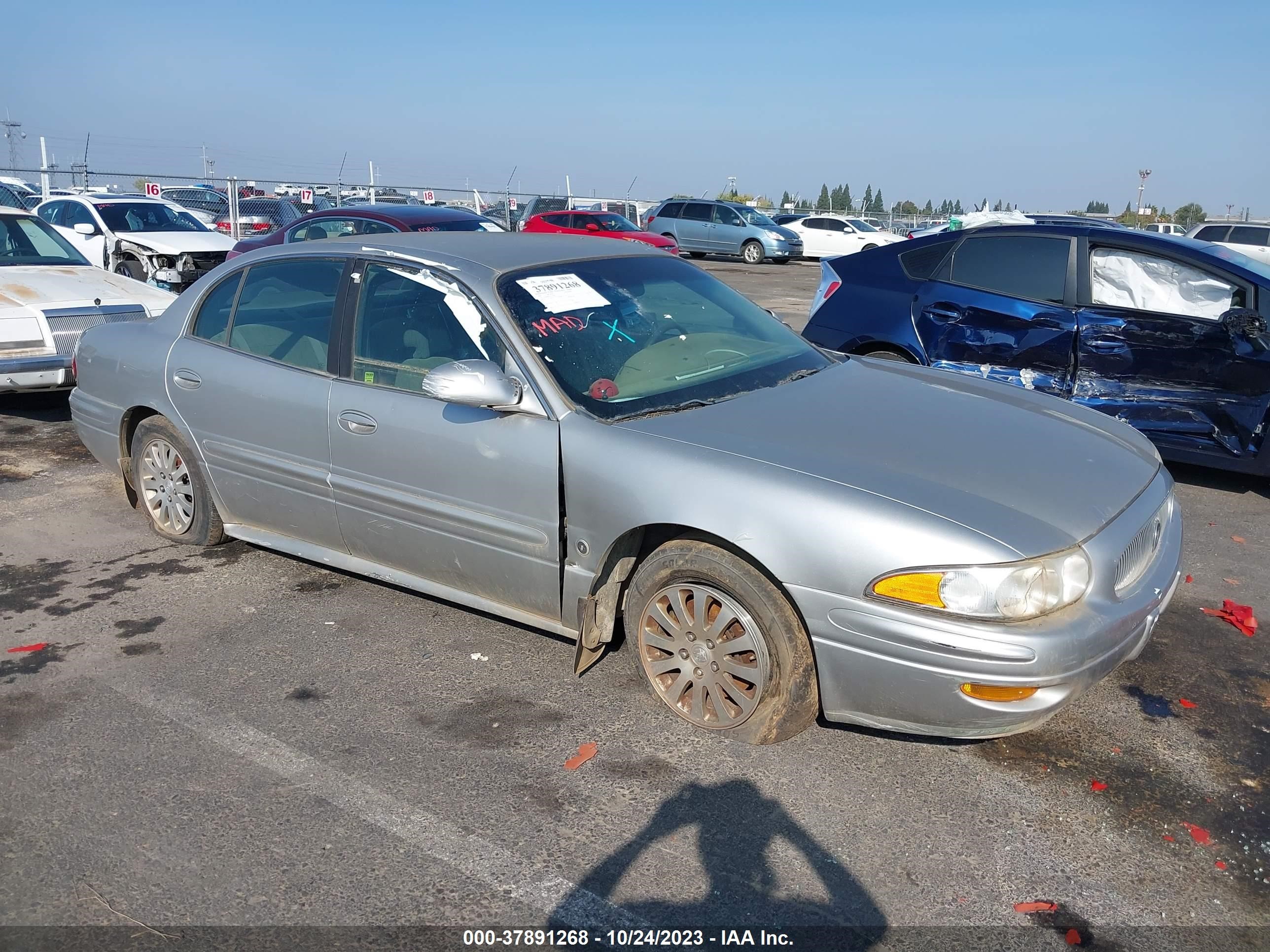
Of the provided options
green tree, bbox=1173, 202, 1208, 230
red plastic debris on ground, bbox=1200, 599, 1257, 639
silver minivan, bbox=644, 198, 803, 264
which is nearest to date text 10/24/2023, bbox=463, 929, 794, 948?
red plastic debris on ground, bbox=1200, 599, 1257, 639

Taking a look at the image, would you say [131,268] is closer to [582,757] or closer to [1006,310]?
[1006,310]

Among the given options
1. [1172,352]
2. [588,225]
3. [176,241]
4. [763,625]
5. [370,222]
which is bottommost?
[763,625]

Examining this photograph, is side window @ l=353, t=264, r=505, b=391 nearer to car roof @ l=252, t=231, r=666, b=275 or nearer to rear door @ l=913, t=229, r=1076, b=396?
car roof @ l=252, t=231, r=666, b=275

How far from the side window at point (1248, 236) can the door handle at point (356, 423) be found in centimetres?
2277

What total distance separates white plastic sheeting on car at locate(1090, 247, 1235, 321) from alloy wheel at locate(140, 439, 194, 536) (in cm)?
535

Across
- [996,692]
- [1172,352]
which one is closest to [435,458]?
[996,692]

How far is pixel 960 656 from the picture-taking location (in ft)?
Result: 9.47

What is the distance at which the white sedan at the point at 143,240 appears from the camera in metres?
14.1

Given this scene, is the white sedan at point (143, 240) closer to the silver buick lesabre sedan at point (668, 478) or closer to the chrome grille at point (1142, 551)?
the silver buick lesabre sedan at point (668, 478)

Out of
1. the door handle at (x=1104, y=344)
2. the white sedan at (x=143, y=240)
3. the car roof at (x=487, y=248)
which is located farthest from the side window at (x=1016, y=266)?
the white sedan at (x=143, y=240)

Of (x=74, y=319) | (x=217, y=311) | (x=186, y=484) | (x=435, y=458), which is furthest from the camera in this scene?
(x=74, y=319)

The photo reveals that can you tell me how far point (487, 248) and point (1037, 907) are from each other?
3.11 meters

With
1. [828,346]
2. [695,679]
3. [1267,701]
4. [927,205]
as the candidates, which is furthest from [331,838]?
[927,205]

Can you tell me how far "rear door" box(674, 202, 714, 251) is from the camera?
2884cm
